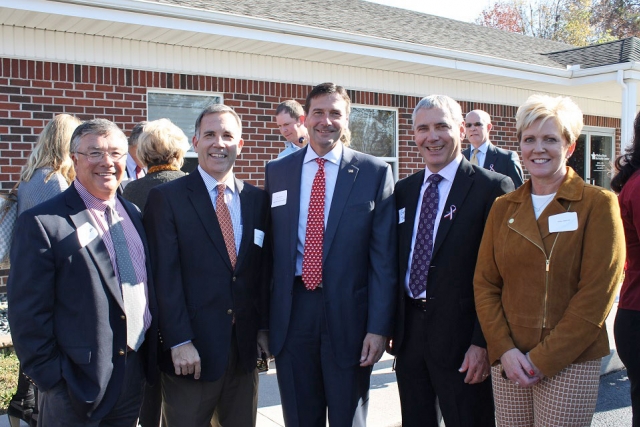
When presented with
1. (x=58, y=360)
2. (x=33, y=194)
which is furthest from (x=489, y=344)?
(x=33, y=194)

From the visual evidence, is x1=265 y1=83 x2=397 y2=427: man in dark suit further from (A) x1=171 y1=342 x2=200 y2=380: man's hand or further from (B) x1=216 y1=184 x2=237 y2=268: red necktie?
(A) x1=171 y1=342 x2=200 y2=380: man's hand

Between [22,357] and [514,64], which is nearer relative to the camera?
[22,357]

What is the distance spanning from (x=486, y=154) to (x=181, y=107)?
148 inches

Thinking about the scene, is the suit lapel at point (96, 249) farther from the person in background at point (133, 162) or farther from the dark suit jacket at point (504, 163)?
the dark suit jacket at point (504, 163)

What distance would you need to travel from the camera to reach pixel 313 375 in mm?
3256

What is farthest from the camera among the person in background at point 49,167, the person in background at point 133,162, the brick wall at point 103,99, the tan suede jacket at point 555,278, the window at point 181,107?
the window at point 181,107

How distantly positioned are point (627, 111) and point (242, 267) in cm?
950

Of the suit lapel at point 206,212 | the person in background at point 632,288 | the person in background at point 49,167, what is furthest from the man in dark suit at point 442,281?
the person in background at point 49,167

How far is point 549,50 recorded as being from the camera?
14.1 meters

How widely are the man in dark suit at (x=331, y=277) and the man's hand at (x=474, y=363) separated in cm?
43

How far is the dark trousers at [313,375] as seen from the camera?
3.20m

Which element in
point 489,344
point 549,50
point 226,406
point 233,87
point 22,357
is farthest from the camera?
point 549,50

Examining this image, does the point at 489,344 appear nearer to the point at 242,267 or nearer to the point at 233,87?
the point at 242,267

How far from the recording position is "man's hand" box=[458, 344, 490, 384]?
9.90ft
